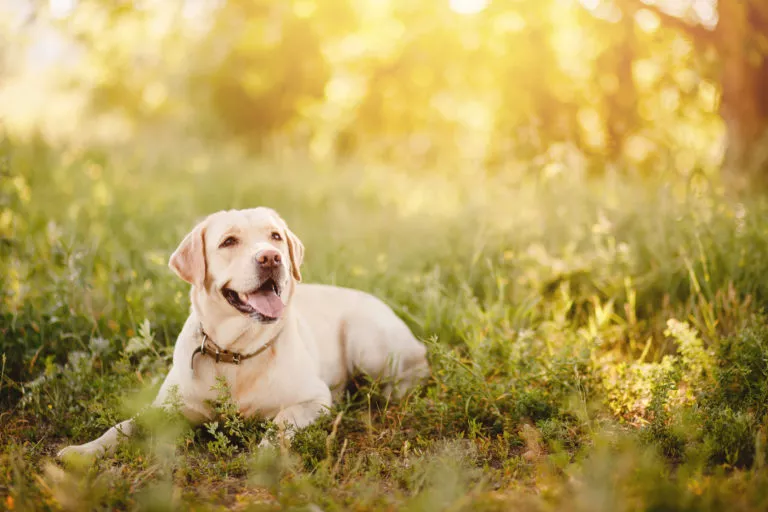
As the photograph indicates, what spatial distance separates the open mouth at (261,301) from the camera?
2.90 meters

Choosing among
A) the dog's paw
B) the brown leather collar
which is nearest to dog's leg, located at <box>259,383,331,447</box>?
the dog's paw

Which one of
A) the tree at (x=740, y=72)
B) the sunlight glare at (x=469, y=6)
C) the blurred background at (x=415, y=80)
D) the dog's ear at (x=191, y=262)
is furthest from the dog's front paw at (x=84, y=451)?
the sunlight glare at (x=469, y=6)

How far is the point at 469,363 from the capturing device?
141 inches

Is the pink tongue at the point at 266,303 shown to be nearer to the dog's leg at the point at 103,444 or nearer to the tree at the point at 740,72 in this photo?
the dog's leg at the point at 103,444

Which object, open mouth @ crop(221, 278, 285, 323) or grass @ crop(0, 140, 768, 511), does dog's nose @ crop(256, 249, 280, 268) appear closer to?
open mouth @ crop(221, 278, 285, 323)

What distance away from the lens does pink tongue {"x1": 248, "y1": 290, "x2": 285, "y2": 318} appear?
2.91m

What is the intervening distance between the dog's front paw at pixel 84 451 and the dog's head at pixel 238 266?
726mm

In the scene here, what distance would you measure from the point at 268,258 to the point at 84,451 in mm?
1124

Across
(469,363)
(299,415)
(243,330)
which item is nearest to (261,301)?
(243,330)

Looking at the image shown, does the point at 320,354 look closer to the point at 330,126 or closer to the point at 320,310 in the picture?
the point at 320,310

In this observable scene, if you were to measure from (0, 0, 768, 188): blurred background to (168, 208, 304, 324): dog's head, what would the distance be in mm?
2344

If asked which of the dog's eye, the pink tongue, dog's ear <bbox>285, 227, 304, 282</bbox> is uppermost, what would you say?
the dog's eye

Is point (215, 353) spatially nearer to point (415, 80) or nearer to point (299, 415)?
point (299, 415)

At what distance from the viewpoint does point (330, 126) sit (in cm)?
1352
